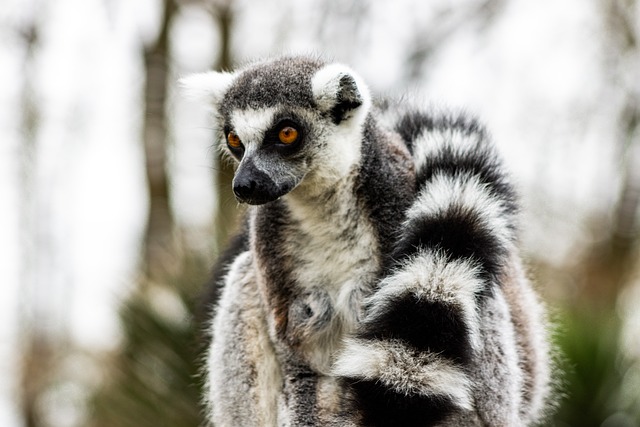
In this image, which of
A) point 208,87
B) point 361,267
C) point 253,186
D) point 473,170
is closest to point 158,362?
point 208,87

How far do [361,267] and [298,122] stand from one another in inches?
31.3

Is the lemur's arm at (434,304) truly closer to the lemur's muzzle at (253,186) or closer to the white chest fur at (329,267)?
the white chest fur at (329,267)

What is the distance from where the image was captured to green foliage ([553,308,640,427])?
707cm

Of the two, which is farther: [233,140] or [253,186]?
[233,140]

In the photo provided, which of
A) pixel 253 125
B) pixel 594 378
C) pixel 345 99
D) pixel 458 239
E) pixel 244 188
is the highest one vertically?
pixel 345 99

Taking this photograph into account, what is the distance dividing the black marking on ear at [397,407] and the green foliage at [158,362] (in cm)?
378

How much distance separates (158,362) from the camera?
7234mm

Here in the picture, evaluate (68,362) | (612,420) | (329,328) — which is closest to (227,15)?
Answer: (68,362)

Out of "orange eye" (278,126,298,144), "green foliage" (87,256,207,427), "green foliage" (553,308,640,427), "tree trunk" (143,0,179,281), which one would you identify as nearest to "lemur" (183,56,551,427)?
"orange eye" (278,126,298,144)

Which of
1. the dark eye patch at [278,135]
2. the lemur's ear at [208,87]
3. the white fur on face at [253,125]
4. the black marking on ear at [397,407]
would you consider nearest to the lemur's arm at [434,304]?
the black marking on ear at [397,407]

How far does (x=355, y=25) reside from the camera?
955 centimetres

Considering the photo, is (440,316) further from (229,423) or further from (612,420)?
(612,420)

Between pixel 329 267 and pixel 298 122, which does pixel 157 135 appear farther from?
pixel 329 267

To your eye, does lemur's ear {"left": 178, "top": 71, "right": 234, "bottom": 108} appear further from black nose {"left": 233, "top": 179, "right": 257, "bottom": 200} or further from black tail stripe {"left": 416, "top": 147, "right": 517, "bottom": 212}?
black tail stripe {"left": 416, "top": 147, "right": 517, "bottom": 212}
